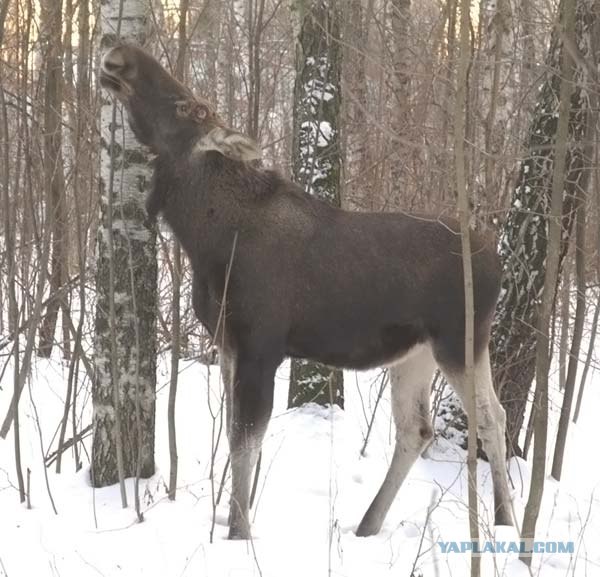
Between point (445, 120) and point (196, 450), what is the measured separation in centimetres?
399

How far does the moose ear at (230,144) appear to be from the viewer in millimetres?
4438

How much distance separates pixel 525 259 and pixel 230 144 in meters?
2.65

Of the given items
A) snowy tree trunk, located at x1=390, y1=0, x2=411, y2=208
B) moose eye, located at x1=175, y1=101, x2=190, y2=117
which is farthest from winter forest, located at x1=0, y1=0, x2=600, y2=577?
snowy tree trunk, located at x1=390, y1=0, x2=411, y2=208

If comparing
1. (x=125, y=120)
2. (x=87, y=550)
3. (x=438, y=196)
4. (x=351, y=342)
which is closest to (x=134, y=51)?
(x=125, y=120)

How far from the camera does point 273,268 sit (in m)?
4.50

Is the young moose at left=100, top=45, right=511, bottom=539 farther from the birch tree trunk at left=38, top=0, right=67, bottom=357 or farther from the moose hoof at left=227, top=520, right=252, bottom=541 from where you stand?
the birch tree trunk at left=38, top=0, right=67, bottom=357

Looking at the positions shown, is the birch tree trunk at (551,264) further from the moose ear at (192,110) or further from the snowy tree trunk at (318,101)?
the snowy tree trunk at (318,101)

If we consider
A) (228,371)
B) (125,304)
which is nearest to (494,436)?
(228,371)

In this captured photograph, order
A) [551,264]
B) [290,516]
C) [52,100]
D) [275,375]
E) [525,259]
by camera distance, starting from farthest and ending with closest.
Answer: [525,259]
[52,100]
[275,375]
[290,516]
[551,264]

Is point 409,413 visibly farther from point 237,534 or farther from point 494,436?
point 237,534

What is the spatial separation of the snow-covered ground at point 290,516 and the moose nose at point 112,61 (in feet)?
6.00

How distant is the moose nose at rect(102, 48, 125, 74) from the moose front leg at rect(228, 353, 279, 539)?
165 cm

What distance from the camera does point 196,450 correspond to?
6102mm

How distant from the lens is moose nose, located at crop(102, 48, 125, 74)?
4.46 meters
